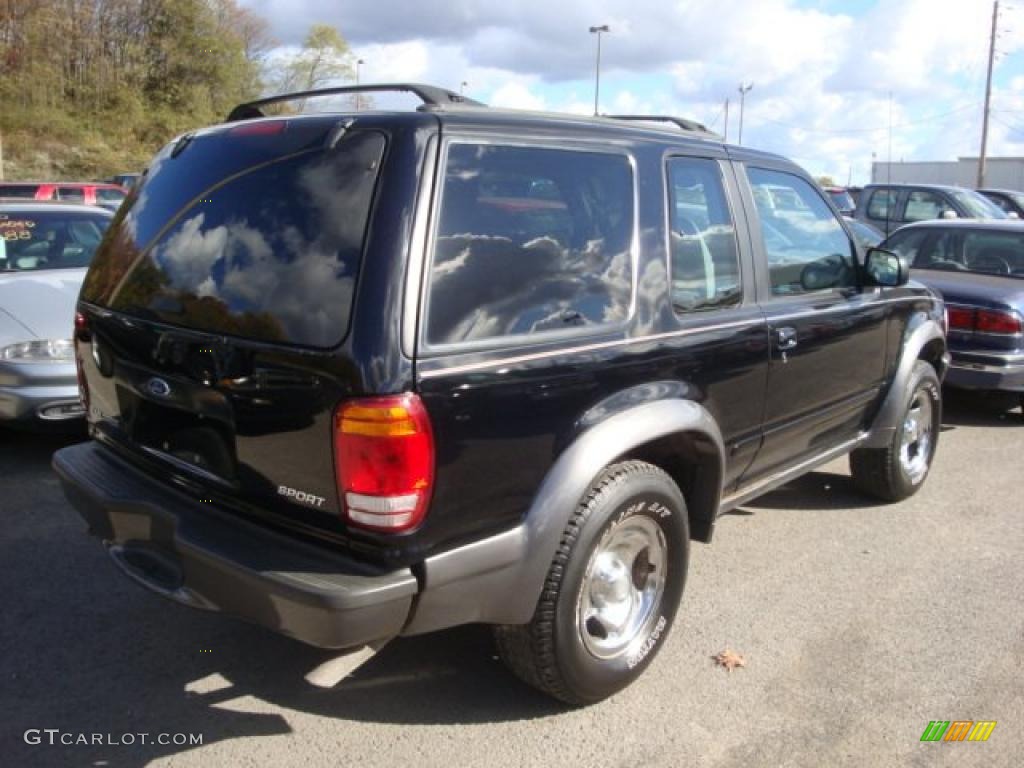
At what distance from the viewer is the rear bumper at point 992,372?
21.6 ft

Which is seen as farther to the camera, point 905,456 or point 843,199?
point 843,199

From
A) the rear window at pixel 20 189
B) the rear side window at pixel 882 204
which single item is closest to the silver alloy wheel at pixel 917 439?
the rear side window at pixel 882 204

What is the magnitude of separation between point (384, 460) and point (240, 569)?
53 centimetres

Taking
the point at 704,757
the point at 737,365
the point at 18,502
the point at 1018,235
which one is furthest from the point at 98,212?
the point at 1018,235

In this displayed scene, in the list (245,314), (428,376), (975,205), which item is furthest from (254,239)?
(975,205)

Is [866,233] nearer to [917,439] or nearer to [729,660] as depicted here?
[917,439]

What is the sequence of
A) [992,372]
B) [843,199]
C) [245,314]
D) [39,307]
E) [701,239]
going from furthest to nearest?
[843,199]
[992,372]
[39,307]
[701,239]
[245,314]

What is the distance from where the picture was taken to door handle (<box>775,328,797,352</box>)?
373 cm

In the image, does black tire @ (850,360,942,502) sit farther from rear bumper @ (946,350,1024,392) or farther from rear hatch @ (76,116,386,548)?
rear hatch @ (76,116,386,548)

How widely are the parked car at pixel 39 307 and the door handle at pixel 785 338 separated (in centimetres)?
383

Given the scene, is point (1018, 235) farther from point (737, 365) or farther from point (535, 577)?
point (535, 577)

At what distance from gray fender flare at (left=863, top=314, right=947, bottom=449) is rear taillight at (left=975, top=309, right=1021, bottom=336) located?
6.92ft

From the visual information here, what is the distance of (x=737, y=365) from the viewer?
351cm

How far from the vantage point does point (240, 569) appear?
2.50 metres
